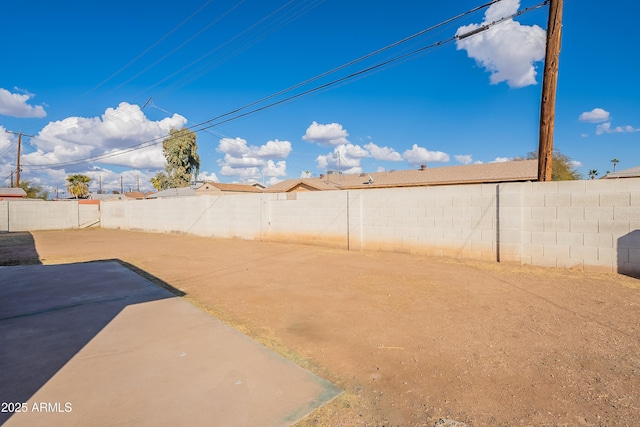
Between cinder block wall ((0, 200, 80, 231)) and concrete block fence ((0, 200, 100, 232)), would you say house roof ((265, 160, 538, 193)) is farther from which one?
cinder block wall ((0, 200, 80, 231))

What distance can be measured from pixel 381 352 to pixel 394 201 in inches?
284

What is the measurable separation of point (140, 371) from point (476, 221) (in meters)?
8.26

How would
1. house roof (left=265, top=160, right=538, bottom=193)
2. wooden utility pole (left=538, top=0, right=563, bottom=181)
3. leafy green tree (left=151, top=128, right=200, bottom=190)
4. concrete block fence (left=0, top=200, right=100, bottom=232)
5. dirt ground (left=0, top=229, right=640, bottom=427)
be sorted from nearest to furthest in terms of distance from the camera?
dirt ground (left=0, top=229, right=640, bottom=427) < wooden utility pole (left=538, top=0, right=563, bottom=181) < house roof (left=265, top=160, right=538, bottom=193) < concrete block fence (left=0, top=200, right=100, bottom=232) < leafy green tree (left=151, top=128, right=200, bottom=190)

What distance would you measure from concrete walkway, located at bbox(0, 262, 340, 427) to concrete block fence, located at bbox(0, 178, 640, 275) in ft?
23.2

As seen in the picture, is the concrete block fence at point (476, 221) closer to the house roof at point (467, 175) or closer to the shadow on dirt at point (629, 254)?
the shadow on dirt at point (629, 254)

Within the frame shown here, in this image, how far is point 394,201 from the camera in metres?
10.2

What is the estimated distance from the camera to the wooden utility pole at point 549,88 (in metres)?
7.63

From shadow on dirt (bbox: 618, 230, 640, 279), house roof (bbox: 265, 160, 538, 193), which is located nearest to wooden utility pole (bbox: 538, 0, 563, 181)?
shadow on dirt (bbox: 618, 230, 640, 279)

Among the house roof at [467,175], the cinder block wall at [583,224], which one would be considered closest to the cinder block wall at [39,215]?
the house roof at [467,175]

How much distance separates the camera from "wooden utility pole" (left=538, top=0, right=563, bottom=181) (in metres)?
7.63

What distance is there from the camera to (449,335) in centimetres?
384

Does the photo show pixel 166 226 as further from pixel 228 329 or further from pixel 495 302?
pixel 495 302

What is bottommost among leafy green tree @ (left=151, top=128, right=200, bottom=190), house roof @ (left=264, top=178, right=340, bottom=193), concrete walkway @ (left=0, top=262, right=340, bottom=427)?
concrete walkway @ (left=0, top=262, right=340, bottom=427)

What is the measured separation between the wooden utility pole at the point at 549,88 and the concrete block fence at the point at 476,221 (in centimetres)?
71
